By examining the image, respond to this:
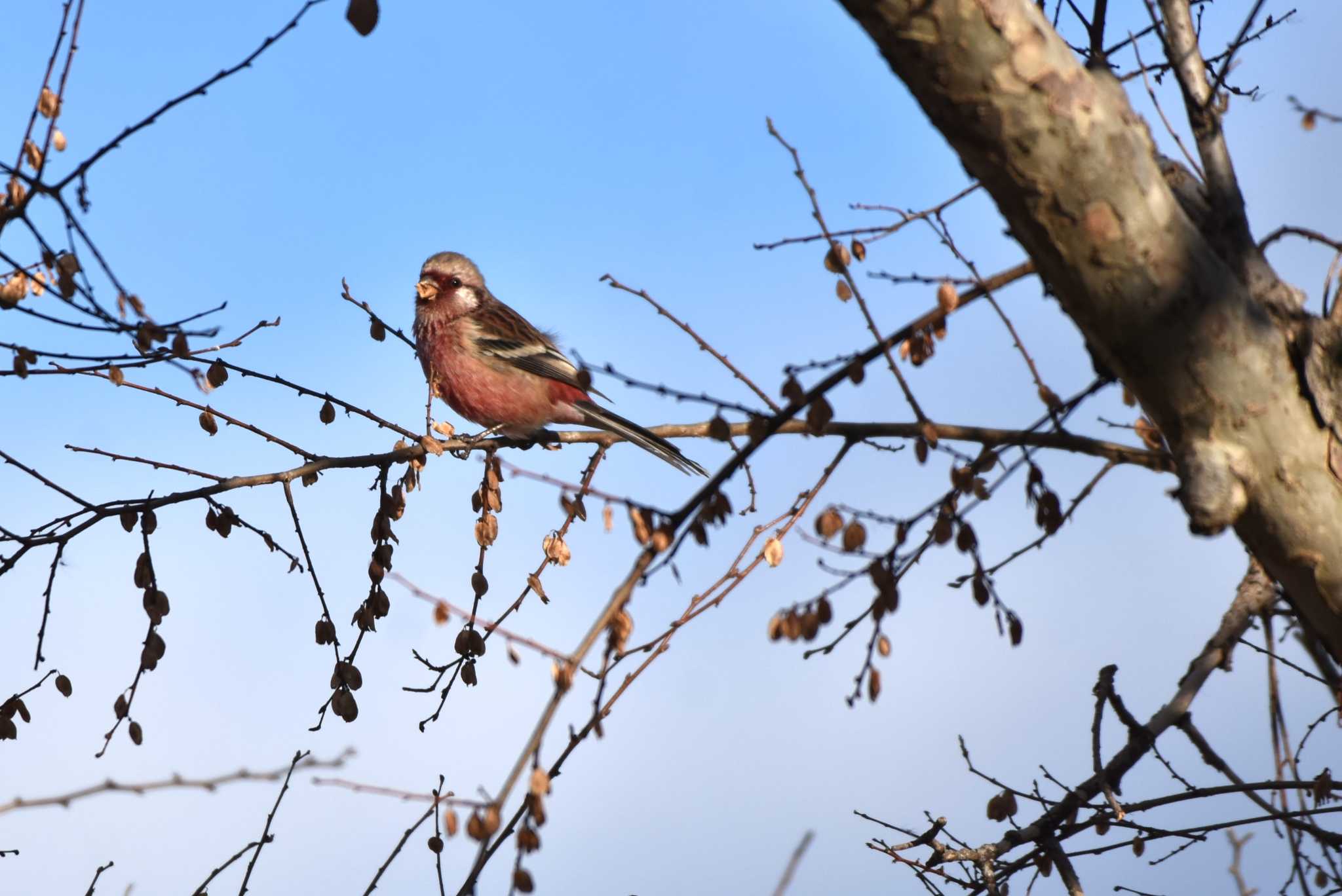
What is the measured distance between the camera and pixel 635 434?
4.84 m

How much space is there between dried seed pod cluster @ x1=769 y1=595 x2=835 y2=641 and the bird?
2810mm

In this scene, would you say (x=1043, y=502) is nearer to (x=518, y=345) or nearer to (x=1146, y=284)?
(x=1146, y=284)

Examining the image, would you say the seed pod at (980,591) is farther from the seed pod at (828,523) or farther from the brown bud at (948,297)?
the brown bud at (948,297)

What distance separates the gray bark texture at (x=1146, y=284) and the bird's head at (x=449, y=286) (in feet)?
17.6

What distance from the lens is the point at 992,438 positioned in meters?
2.86

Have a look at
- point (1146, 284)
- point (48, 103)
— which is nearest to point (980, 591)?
point (1146, 284)

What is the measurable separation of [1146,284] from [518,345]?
506 cm

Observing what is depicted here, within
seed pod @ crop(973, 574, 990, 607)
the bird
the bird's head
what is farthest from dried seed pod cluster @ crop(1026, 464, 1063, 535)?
the bird's head

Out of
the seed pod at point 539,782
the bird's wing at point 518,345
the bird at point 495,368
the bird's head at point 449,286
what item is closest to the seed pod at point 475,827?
the seed pod at point 539,782

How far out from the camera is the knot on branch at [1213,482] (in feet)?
7.46

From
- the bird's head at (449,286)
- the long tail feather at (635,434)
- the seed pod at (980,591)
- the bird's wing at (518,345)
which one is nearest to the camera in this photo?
the seed pod at (980,591)

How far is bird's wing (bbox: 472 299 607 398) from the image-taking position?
6.63m

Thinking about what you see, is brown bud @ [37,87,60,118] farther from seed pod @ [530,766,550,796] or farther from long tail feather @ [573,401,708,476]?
seed pod @ [530,766,550,796]

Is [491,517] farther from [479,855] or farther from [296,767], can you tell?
[479,855]
